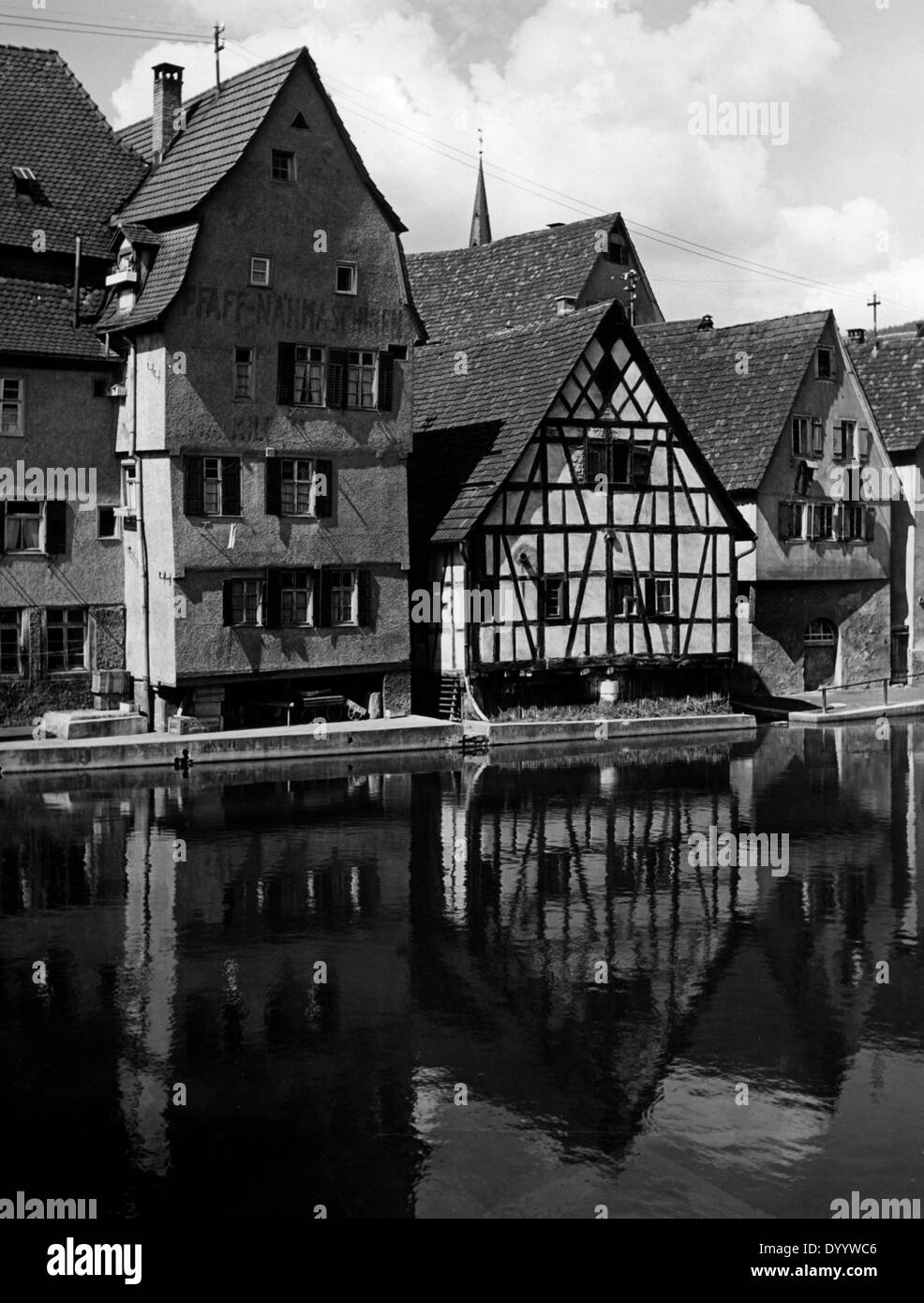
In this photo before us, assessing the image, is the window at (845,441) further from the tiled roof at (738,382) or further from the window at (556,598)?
the window at (556,598)

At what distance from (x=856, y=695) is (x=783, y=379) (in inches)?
379

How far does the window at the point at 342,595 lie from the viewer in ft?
124

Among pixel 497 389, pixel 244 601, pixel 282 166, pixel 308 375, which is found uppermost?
pixel 282 166

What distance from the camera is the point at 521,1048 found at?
1561cm

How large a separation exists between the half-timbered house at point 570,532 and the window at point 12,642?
9.66 meters

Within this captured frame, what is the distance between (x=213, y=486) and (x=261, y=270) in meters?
4.92

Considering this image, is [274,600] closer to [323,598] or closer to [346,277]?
[323,598]

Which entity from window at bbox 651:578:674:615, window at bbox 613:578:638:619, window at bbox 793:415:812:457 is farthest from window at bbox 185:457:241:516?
window at bbox 793:415:812:457

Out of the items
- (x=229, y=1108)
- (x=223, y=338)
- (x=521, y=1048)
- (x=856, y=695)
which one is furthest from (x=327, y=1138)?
(x=856, y=695)

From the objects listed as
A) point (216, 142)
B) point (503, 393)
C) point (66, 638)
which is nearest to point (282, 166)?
point (216, 142)

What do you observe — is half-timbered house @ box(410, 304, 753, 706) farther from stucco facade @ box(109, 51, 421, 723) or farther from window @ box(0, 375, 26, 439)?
window @ box(0, 375, 26, 439)

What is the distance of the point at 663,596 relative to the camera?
42469 mm

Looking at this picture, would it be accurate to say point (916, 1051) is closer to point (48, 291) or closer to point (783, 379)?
point (48, 291)
